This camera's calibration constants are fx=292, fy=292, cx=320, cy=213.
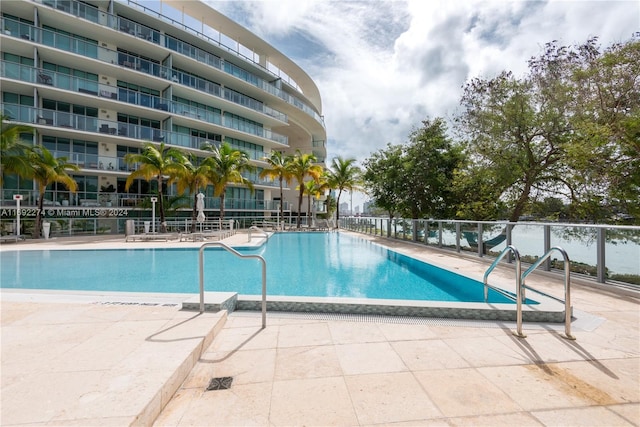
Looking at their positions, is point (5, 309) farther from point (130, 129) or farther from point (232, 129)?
point (232, 129)

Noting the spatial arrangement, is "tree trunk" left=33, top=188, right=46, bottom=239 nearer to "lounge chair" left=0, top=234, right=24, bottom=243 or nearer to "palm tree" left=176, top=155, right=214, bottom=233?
"lounge chair" left=0, top=234, right=24, bottom=243

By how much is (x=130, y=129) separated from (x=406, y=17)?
63.4ft

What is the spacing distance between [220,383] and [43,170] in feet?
65.7

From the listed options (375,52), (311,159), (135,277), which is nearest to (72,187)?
(135,277)

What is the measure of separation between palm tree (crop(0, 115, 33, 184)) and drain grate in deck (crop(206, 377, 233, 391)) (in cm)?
1936

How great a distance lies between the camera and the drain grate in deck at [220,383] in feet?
8.77

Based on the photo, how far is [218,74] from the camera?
26438 mm

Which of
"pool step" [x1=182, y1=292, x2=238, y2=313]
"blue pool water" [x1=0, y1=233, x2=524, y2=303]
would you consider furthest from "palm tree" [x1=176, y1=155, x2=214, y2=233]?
"pool step" [x1=182, y1=292, x2=238, y2=313]

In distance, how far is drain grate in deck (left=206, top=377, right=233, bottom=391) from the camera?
2.67 metres

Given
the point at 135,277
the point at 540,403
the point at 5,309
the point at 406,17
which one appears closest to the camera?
the point at 540,403

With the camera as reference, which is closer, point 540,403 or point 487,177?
point 540,403

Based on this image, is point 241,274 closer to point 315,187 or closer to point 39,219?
point 39,219

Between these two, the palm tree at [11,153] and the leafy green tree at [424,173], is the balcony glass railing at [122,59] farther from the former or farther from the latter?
the leafy green tree at [424,173]

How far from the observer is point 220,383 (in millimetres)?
2740
